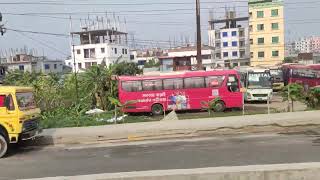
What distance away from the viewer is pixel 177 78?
2648 cm

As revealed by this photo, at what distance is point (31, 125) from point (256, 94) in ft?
66.6

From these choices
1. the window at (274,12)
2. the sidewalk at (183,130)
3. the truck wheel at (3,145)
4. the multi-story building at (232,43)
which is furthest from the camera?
the multi-story building at (232,43)

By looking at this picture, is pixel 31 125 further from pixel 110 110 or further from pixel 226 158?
pixel 110 110

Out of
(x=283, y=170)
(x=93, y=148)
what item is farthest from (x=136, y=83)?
(x=283, y=170)

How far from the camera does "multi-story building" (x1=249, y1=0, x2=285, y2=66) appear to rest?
93062mm

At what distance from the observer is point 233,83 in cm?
2611

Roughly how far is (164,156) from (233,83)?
602 inches

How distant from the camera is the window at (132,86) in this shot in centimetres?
2672

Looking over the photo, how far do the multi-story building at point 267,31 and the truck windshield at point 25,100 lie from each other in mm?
83919

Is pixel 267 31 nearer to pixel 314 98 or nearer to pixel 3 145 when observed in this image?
pixel 314 98

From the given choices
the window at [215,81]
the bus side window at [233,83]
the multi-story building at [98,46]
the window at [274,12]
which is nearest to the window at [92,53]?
the multi-story building at [98,46]

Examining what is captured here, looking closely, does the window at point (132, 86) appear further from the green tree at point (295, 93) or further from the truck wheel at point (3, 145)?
the truck wheel at point (3, 145)

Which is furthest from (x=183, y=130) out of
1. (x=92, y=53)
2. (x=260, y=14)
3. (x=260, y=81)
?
(x=92, y=53)

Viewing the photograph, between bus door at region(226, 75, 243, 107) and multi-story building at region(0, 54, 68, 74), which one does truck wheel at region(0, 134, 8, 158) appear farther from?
multi-story building at region(0, 54, 68, 74)
